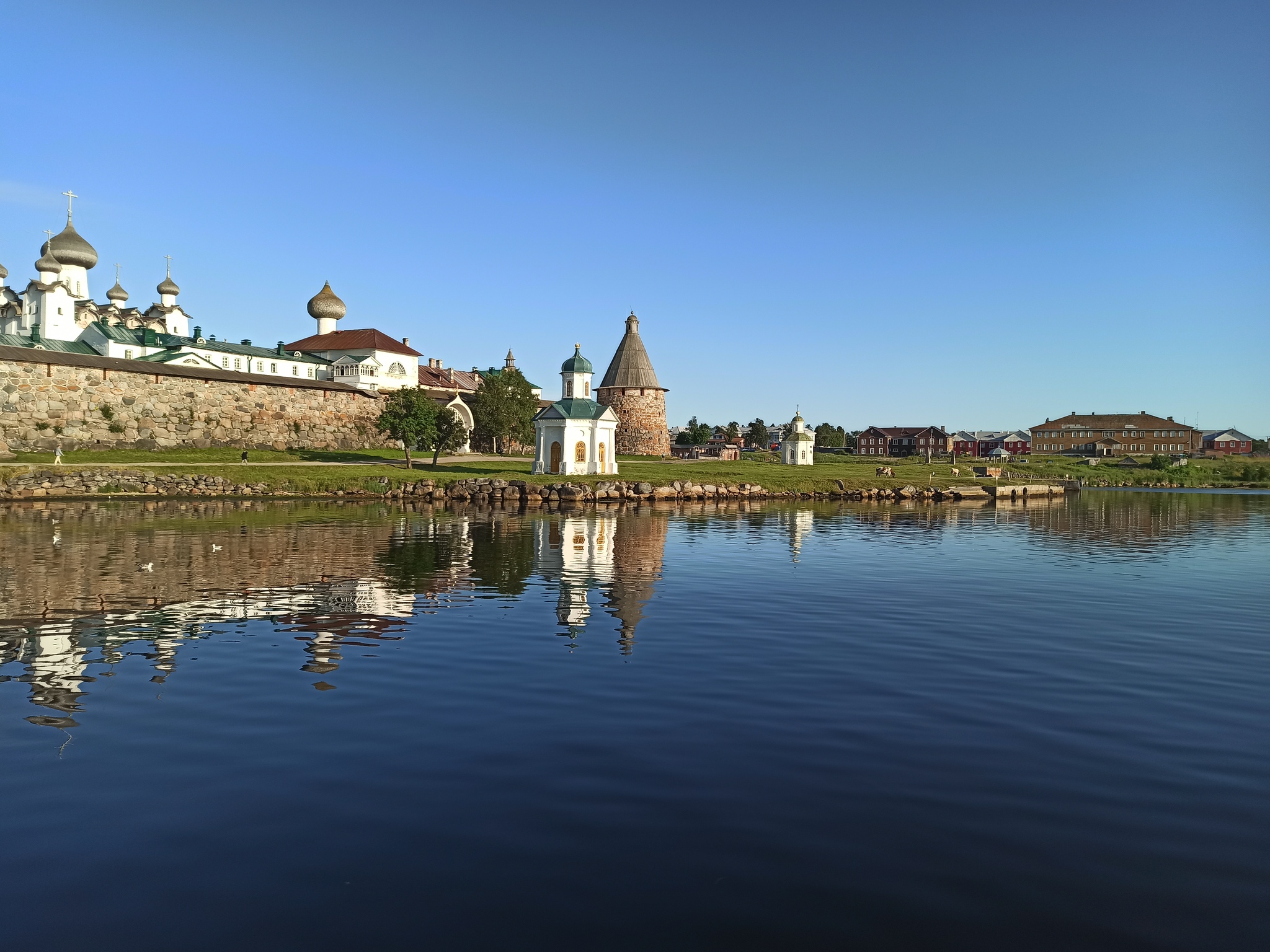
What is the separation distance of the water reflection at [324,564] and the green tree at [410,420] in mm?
14650

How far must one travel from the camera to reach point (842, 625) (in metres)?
16.8

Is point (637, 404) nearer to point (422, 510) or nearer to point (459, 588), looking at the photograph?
point (422, 510)

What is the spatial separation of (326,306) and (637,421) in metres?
38.0

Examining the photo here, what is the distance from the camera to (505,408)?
260ft

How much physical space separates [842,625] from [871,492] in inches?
1947

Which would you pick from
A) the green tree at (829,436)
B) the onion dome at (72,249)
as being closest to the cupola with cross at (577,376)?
the onion dome at (72,249)

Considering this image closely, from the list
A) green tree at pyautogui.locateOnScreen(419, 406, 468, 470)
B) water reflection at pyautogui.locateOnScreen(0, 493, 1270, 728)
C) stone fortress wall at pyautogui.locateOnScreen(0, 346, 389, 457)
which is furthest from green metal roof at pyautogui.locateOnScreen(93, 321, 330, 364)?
water reflection at pyautogui.locateOnScreen(0, 493, 1270, 728)

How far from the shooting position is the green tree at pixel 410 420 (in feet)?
198

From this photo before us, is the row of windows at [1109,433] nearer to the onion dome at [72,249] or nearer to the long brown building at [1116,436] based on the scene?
the long brown building at [1116,436]

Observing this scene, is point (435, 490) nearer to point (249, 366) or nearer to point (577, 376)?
point (577, 376)

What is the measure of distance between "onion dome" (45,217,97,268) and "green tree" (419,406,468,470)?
43.2 metres

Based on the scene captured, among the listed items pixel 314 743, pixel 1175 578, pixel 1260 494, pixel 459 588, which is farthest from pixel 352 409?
pixel 1260 494

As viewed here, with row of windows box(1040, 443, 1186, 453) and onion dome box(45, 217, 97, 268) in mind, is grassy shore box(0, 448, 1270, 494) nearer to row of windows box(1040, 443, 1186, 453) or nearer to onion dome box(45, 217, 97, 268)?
onion dome box(45, 217, 97, 268)

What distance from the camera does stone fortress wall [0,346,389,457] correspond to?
56.7 metres
